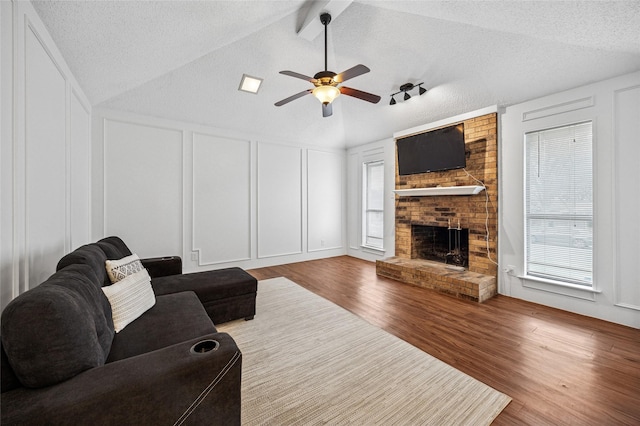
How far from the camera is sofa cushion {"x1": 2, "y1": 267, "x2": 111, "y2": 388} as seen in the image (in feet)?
3.21

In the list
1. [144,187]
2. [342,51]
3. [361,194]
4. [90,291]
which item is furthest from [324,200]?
[90,291]

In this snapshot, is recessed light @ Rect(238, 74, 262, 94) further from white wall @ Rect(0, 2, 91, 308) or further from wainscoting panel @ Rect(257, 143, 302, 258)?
white wall @ Rect(0, 2, 91, 308)

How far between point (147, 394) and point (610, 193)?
13.8 ft

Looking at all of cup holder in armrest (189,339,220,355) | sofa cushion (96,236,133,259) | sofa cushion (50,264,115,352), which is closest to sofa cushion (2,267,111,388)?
sofa cushion (50,264,115,352)

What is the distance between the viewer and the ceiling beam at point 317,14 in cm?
255

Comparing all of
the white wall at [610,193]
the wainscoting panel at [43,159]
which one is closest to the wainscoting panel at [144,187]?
the wainscoting panel at [43,159]

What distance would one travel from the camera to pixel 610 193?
2824mm

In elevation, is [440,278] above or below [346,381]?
above

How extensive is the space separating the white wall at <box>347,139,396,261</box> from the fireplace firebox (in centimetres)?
53

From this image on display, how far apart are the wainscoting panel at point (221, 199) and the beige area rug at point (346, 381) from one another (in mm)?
2236

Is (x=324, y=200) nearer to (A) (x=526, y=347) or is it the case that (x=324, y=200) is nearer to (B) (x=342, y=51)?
(B) (x=342, y=51)

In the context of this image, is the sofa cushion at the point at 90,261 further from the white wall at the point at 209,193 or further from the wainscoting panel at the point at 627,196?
the wainscoting panel at the point at 627,196

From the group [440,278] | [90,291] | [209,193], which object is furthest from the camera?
[209,193]

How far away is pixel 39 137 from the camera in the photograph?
186cm
